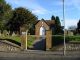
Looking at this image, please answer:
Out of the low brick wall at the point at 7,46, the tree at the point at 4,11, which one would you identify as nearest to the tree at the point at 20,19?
the tree at the point at 4,11

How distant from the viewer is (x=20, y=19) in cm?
8369

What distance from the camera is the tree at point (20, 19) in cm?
8281

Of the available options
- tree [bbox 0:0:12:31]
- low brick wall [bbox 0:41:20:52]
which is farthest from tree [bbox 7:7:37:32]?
low brick wall [bbox 0:41:20:52]

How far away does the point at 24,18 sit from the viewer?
85312mm

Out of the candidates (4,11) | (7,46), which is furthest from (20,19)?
(7,46)

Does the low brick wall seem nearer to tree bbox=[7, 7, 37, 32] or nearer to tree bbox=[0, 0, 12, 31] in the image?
tree bbox=[0, 0, 12, 31]

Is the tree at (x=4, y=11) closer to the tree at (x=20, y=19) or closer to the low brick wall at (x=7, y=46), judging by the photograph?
the tree at (x=20, y=19)

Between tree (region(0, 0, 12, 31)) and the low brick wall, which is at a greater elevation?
tree (region(0, 0, 12, 31))

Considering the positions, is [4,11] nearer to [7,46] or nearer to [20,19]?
[20,19]

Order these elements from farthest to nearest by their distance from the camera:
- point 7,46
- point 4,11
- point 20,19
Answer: point 20,19
point 4,11
point 7,46

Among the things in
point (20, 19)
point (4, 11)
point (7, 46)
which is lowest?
point (7, 46)

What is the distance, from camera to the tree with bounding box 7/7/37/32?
8281 cm

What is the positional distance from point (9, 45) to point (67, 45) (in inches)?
290

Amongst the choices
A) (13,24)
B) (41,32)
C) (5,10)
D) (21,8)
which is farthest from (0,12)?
(21,8)
